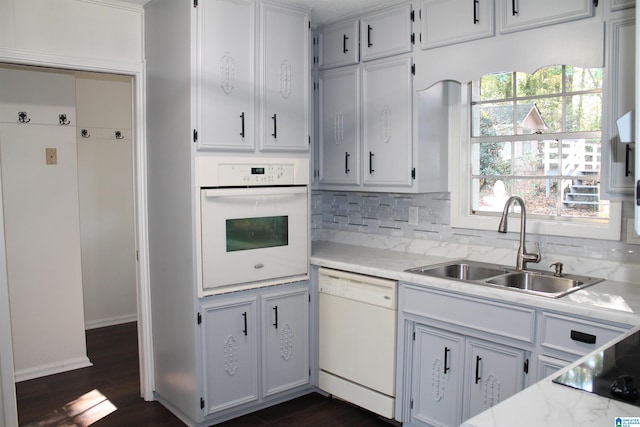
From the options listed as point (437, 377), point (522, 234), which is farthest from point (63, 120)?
point (522, 234)

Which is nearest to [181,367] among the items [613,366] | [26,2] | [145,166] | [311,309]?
[311,309]

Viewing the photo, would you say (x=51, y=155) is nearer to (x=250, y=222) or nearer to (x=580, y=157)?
(x=250, y=222)

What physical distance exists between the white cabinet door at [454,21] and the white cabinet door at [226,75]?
0.99 meters

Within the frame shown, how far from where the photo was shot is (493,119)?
10.9ft

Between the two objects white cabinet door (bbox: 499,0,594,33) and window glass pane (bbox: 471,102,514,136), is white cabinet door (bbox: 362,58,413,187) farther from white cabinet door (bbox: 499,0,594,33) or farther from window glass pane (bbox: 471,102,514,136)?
white cabinet door (bbox: 499,0,594,33)

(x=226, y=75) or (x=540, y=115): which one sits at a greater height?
(x=226, y=75)

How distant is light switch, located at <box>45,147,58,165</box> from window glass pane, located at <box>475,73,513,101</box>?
2966mm

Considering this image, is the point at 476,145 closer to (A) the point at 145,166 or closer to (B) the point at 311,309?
(B) the point at 311,309

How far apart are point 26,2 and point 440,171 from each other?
8.16 ft

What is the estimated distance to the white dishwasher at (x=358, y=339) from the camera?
3.04 meters

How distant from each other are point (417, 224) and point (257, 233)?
1.08 meters

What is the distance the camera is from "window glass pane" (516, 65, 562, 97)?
3.04 m

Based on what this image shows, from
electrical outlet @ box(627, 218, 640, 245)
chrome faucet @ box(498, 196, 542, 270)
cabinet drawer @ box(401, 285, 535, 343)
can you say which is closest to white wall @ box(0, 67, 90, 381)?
cabinet drawer @ box(401, 285, 535, 343)

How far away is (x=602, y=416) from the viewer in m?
1.18
